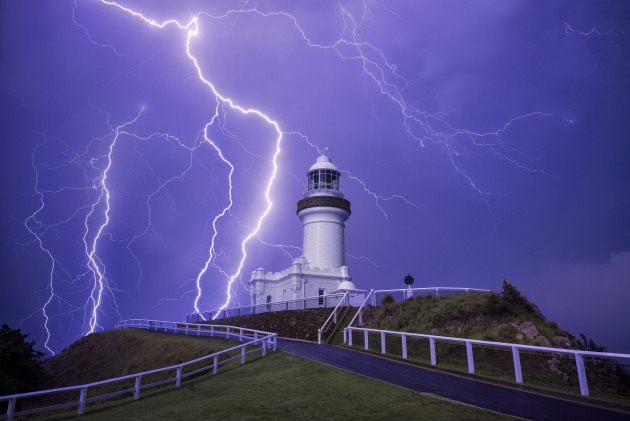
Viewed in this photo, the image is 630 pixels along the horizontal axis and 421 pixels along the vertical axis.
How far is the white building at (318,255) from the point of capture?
36.8m

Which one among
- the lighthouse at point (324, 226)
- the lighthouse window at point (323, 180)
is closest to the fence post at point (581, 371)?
the lighthouse at point (324, 226)

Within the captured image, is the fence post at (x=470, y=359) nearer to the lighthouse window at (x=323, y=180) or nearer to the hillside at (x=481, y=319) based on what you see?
the hillside at (x=481, y=319)

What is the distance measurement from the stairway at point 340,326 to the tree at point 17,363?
14.8m

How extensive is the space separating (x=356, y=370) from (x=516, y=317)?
8674 millimetres

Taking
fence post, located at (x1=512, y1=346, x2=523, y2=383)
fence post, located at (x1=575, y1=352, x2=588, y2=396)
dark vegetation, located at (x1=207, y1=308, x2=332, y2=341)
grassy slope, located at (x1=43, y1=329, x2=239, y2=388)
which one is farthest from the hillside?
grassy slope, located at (x1=43, y1=329, x2=239, y2=388)

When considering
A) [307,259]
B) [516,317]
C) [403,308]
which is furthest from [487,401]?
[307,259]

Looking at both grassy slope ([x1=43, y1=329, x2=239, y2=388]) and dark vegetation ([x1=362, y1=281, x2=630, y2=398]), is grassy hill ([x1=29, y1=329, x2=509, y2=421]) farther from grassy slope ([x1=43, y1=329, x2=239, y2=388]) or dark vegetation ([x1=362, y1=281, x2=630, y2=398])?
grassy slope ([x1=43, y1=329, x2=239, y2=388])

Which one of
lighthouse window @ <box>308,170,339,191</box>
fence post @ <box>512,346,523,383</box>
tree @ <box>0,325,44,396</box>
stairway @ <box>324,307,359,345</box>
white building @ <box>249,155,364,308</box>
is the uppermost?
lighthouse window @ <box>308,170,339,191</box>

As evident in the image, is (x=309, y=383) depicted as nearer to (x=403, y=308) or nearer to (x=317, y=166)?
(x=403, y=308)

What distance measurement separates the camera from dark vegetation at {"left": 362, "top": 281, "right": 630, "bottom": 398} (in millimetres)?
9194

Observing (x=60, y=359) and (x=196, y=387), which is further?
(x=60, y=359)

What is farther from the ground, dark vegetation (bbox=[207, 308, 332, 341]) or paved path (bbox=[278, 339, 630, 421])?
dark vegetation (bbox=[207, 308, 332, 341])

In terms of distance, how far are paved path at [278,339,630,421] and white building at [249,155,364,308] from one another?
22.4m

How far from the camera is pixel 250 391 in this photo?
10219mm
